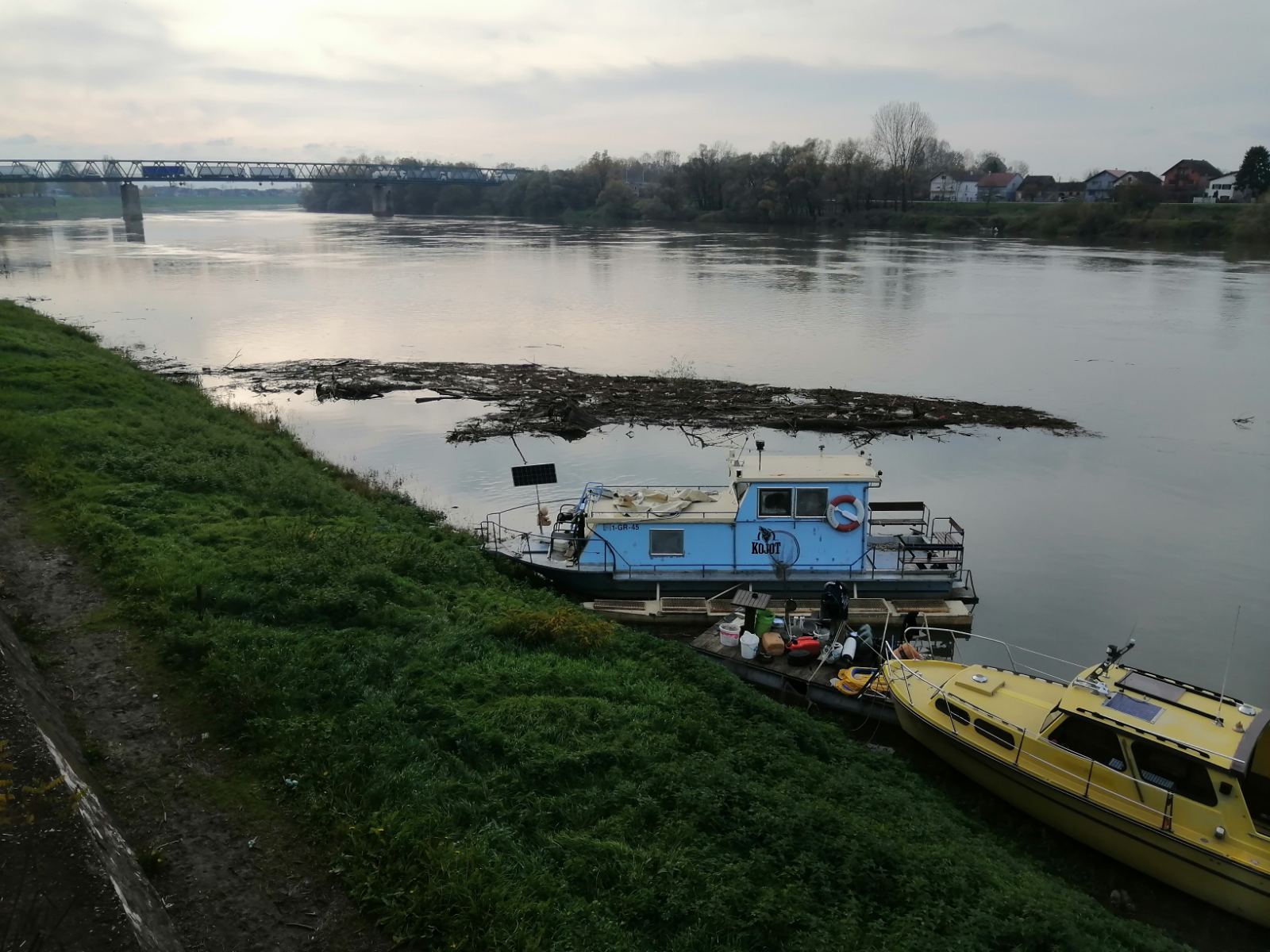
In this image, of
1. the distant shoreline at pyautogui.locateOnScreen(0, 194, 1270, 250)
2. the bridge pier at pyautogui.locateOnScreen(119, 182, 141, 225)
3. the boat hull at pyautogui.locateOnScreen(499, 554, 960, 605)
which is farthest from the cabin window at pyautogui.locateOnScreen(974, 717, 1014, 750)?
the bridge pier at pyautogui.locateOnScreen(119, 182, 141, 225)


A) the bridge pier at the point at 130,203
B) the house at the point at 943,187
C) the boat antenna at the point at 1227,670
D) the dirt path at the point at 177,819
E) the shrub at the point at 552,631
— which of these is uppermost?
the house at the point at 943,187

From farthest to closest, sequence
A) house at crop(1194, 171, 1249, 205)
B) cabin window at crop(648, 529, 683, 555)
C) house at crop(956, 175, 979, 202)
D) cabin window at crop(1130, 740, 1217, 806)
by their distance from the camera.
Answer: house at crop(956, 175, 979, 202) < house at crop(1194, 171, 1249, 205) < cabin window at crop(648, 529, 683, 555) < cabin window at crop(1130, 740, 1217, 806)

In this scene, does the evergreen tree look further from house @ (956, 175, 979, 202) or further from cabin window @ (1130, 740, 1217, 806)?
cabin window @ (1130, 740, 1217, 806)

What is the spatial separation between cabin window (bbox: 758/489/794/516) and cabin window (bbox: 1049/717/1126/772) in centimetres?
714

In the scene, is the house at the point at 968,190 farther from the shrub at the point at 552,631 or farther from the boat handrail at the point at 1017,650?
the shrub at the point at 552,631

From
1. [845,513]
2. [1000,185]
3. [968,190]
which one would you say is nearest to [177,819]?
[845,513]

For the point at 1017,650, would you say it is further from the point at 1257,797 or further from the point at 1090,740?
the point at 1257,797

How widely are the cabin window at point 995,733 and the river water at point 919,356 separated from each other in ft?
17.9

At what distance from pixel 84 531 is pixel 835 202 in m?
131

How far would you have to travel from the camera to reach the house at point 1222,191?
123456mm

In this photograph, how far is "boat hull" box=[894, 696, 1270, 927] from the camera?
10.4 meters

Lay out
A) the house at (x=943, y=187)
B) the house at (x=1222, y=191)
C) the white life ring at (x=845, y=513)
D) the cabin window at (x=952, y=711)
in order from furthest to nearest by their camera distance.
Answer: the house at (x=943, y=187), the house at (x=1222, y=191), the white life ring at (x=845, y=513), the cabin window at (x=952, y=711)

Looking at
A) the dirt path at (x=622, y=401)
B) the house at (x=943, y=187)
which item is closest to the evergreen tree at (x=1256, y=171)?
the house at (x=943, y=187)

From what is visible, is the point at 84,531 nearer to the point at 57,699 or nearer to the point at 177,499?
the point at 177,499
